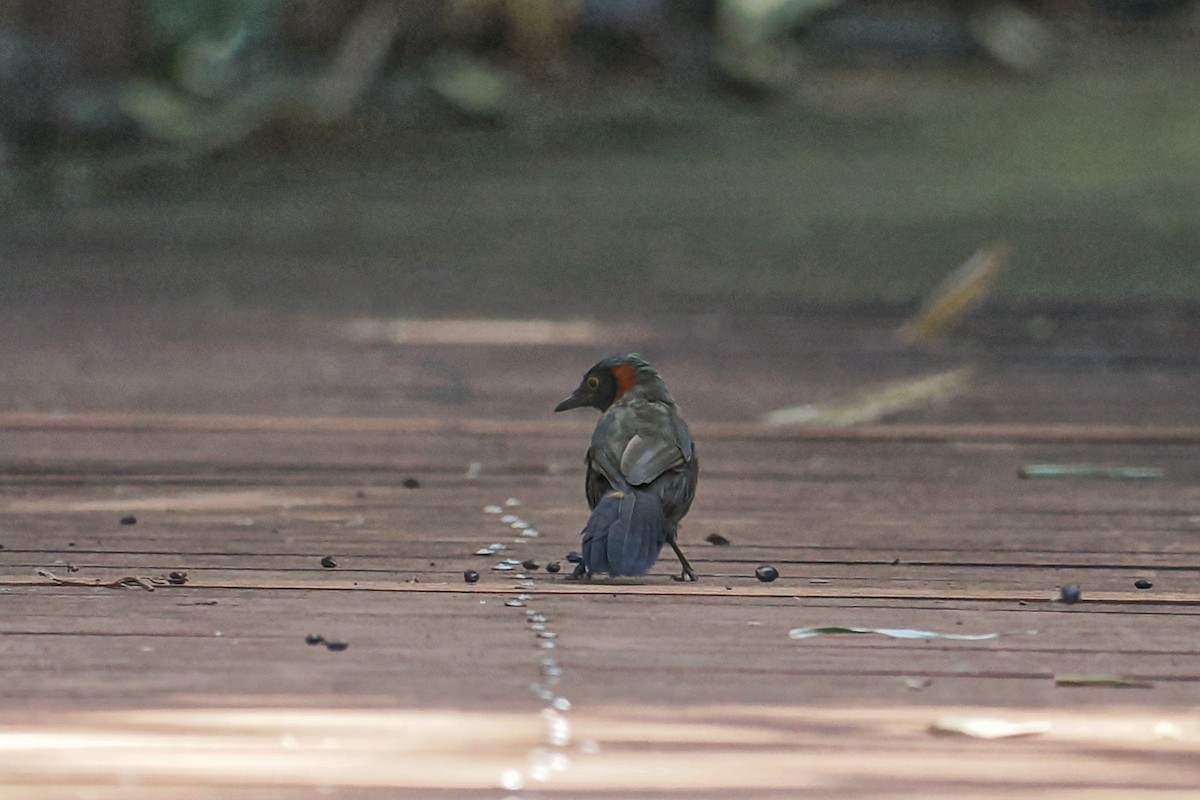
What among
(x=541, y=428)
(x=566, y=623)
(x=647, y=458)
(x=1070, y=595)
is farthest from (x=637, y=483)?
(x=541, y=428)

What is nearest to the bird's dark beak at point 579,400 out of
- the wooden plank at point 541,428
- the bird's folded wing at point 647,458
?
the bird's folded wing at point 647,458

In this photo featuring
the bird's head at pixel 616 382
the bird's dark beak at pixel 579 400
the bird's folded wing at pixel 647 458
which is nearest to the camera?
the bird's folded wing at pixel 647 458

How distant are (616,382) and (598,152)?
7504 mm

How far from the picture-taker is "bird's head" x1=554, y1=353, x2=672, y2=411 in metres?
3.64

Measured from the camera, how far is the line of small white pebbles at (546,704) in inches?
87.7

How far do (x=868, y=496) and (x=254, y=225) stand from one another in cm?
638

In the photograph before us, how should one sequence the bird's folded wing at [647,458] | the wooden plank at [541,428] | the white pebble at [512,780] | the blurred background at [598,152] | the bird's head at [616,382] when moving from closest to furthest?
the white pebble at [512,780]
the bird's folded wing at [647,458]
the bird's head at [616,382]
the wooden plank at [541,428]
the blurred background at [598,152]

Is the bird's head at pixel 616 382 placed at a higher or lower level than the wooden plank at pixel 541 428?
lower

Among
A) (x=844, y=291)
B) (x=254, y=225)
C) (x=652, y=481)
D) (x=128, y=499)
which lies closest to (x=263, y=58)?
(x=254, y=225)

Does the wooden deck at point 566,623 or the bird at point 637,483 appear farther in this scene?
the bird at point 637,483

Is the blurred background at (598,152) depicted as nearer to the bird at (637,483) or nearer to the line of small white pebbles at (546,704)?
the bird at (637,483)

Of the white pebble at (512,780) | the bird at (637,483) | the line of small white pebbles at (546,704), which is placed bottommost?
the white pebble at (512,780)

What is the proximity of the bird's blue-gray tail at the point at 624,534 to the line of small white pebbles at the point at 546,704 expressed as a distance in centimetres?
12

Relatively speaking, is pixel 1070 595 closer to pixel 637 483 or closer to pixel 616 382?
pixel 637 483
